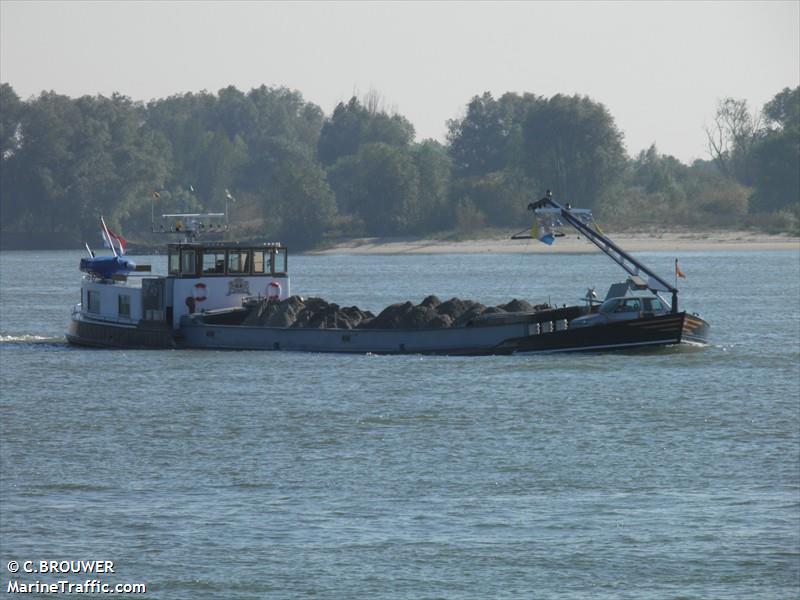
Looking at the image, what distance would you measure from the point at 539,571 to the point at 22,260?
149566 mm

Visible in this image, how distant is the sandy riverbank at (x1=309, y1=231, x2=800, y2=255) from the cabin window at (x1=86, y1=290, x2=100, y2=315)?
216 feet

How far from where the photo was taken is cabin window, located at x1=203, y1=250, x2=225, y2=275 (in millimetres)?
57812

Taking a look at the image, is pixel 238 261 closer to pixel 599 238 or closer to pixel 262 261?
pixel 262 261

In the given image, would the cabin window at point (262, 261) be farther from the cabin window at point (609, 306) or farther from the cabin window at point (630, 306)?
the cabin window at point (630, 306)

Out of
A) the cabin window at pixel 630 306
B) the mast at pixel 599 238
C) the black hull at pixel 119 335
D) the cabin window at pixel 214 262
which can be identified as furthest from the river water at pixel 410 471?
the cabin window at pixel 214 262

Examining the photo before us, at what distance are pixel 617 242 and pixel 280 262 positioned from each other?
8960cm

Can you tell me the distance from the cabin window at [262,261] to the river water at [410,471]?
395 cm

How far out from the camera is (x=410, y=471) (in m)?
33.7

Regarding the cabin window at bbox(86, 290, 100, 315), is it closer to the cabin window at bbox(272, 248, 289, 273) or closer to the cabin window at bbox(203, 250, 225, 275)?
the cabin window at bbox(203, 250, 225, 275)

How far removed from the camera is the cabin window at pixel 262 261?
192ft

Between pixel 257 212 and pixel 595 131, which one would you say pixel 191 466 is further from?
pixel 257 212

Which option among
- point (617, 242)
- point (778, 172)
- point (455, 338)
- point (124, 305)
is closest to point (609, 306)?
point (455, 338)

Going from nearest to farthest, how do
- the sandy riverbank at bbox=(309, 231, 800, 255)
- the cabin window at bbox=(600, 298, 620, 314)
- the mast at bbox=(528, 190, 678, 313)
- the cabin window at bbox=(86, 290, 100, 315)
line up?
the cabin window at bbox=(600, 298, 620, 314) < the mast at bbox=(528, 190, 678, 313) < the cabin window at bbox=(86, 290, 100, 315) < the sandy riverbank at bbox=(309, 231, 800, 255)

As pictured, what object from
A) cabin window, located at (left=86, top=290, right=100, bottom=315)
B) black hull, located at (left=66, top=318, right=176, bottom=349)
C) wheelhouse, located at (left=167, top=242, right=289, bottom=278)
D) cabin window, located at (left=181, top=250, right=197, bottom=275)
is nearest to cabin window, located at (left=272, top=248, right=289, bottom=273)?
wheelhouse, located at (left=167, top=242, right=289, bottom=278)
